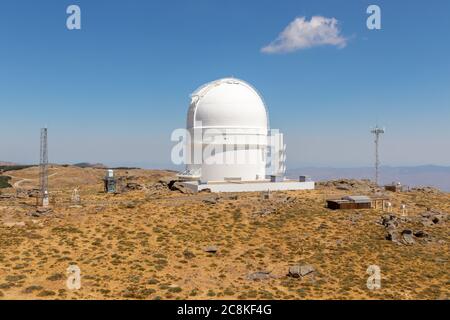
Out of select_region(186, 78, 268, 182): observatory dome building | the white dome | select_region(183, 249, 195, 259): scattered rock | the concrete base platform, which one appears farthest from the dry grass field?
the white dome

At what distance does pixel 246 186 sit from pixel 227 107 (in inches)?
441

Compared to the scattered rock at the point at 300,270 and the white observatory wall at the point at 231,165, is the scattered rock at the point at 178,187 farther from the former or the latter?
the scattered rock at the point at 300,270

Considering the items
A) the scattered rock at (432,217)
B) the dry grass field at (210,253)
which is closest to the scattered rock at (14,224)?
the dry grass field at (210,253)

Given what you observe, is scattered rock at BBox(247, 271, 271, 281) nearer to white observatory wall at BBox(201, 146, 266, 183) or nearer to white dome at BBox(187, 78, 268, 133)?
white observatory wall at BBox(201, 146, 266, 183)

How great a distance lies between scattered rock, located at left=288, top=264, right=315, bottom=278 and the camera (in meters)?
26.0

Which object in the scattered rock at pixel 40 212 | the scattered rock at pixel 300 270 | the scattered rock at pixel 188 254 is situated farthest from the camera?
the scattered rock at pixel 40 212

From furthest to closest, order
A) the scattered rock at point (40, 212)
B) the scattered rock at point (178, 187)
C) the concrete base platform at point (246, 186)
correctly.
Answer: the scattered rock at point (178, 187) < the concrete base platform at point (246, 186) < the scattered rock at point (40, 212)

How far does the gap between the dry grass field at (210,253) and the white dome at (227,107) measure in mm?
11928

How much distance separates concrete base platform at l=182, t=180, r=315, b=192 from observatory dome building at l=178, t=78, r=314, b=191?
3.38 feet

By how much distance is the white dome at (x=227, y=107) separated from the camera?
2010 inches

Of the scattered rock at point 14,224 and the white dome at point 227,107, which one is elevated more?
the white dome at point 227,107
